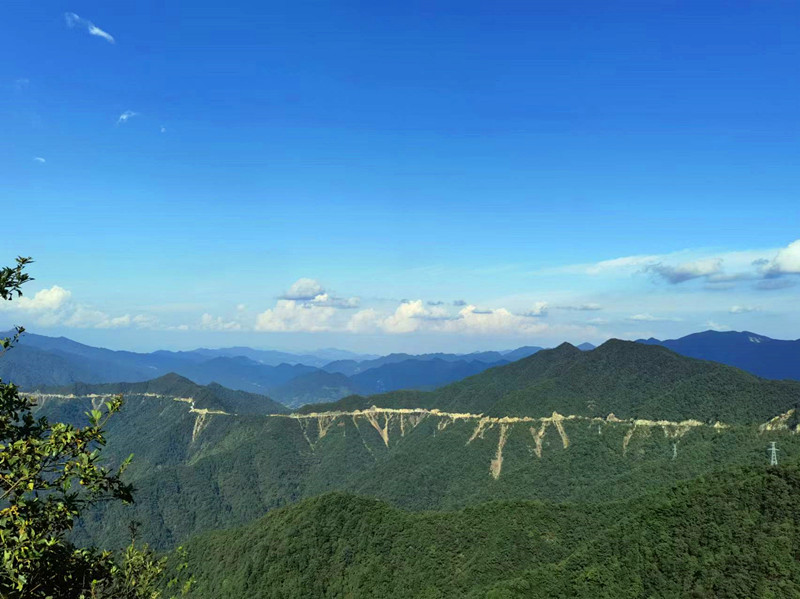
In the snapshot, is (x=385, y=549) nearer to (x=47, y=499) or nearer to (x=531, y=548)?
(x=531, y=548)

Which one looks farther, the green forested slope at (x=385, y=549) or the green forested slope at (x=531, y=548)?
the green forested slope at (x=385, y=549)

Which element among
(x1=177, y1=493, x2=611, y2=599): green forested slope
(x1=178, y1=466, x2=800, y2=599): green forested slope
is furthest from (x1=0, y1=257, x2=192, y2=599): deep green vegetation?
(x1=177, y1=493, x2=611, y2=599): green forested slope

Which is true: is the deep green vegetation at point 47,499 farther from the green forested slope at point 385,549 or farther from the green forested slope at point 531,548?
the green forested slope at point 385,549

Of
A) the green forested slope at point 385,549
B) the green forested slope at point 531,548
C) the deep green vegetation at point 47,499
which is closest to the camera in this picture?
the deep green vegetation at point 47,499

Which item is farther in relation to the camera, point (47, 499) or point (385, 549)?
point (385, 549)

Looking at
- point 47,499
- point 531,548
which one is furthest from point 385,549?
point 47,499

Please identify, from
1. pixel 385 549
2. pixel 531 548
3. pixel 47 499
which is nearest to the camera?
pixel 47 499

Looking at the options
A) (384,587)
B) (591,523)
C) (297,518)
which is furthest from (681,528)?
(297,518)

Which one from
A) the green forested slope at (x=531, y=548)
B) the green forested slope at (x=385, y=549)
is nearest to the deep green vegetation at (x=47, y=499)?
the green forested slope at (x=531, y=548)
